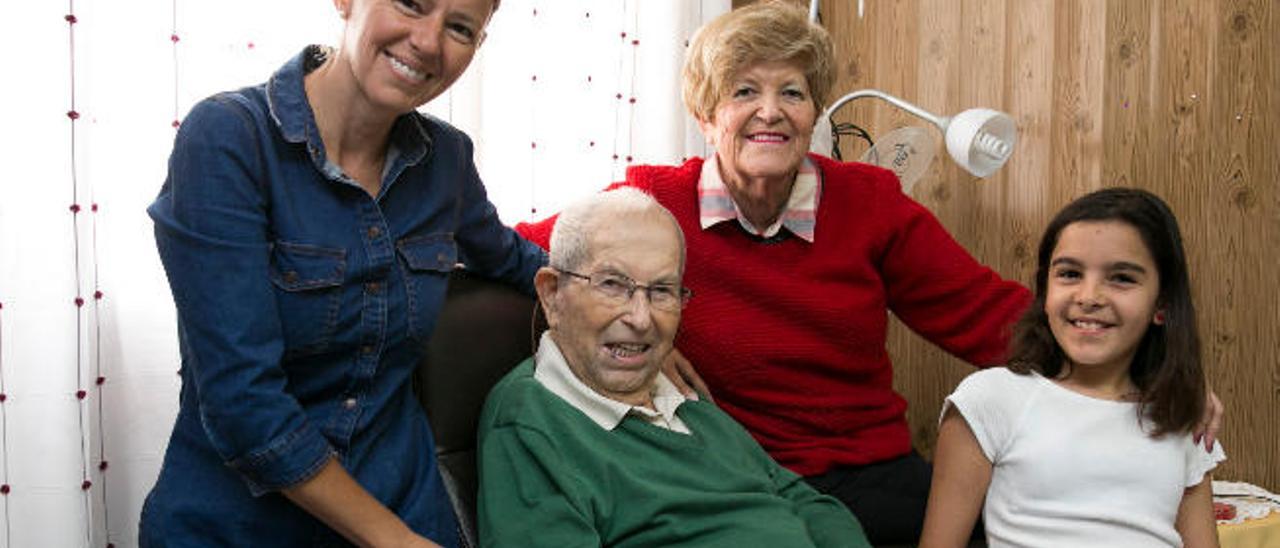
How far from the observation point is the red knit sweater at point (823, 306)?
1.91m

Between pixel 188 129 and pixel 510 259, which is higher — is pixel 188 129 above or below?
above

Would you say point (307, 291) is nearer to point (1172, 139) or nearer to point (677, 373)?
point (677, 373)

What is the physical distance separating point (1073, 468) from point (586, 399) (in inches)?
28.8

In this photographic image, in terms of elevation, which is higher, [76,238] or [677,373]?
[76,238]

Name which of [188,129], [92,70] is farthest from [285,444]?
[92,70]

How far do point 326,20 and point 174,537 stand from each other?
3.59 ft

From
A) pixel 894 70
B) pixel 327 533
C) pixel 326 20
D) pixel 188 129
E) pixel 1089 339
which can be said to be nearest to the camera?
pixel 188 129

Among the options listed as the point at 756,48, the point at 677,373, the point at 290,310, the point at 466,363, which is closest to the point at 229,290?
the point at 290,310

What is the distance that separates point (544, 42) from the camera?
240 cm

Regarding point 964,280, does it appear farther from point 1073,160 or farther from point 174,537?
point 174,537

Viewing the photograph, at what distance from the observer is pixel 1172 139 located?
7.06 feet

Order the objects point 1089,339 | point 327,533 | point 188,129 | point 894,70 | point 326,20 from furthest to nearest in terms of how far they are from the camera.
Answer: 1. point 894,70
2. point 326,20
3. point 1089,339
4. point 327,533
5. point 188,129

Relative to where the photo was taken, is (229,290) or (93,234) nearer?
(229,290)

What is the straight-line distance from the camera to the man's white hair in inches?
58.8
